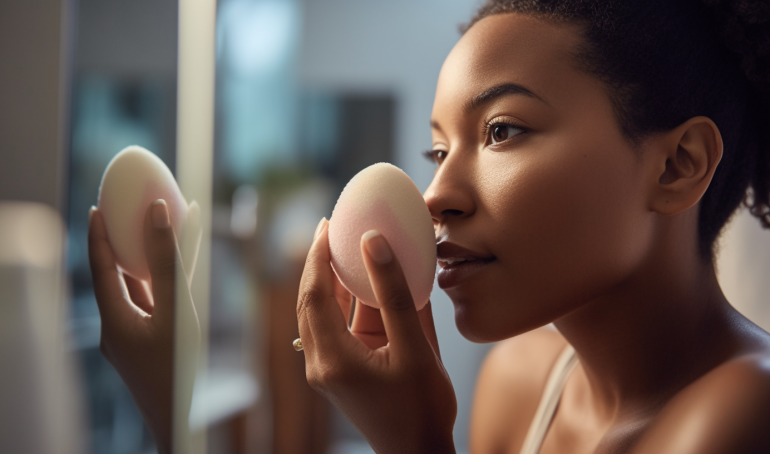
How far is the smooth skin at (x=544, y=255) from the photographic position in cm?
56

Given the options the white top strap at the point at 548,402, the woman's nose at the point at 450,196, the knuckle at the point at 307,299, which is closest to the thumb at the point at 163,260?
the knuckle at the point at 307,299

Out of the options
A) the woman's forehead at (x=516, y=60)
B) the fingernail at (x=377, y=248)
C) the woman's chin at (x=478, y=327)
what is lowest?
the woman's chin at (x=478, y=327)

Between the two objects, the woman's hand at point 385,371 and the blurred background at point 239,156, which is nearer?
the blurred background at point 239,156

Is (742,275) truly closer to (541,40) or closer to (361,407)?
(541,40)

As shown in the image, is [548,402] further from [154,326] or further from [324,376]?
[154,326]

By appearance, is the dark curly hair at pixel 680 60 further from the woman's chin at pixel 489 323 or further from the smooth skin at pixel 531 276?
the woman's chin at pixel 489 323

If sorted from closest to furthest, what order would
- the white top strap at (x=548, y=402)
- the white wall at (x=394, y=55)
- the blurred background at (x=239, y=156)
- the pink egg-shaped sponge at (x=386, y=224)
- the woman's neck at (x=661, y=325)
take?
1. the blurred background at (x=239, y=156)
2. the pink egg-shaped sponge at (x=386, y=224)
3. the woman's neck at (x=661, y=325)
4. the white top strap at (x=548, y=402)
5. the white wall at (x=394, y=55)

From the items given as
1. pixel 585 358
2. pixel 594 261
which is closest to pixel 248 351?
pixel 585 358

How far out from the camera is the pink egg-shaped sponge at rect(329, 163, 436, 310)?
1.78 ft

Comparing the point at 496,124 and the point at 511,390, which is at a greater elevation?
the point at 496,124

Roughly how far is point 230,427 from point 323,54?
215cm

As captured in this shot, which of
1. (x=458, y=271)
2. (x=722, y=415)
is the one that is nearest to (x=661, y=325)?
(x=722, y=415)

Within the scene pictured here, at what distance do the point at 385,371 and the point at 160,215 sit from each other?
0.26 metres

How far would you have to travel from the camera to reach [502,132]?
61 centimetres
